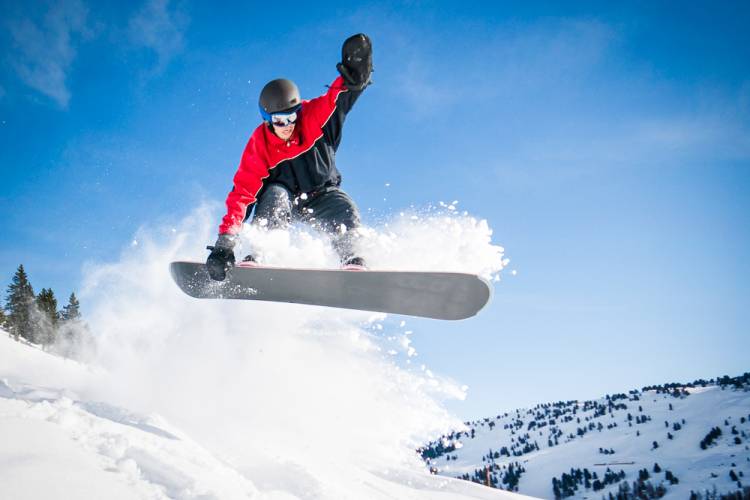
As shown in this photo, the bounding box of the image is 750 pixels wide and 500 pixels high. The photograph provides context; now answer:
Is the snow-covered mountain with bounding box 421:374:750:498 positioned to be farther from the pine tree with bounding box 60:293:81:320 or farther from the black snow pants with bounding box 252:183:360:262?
the black snow pants with bounding box 252:183:360:262

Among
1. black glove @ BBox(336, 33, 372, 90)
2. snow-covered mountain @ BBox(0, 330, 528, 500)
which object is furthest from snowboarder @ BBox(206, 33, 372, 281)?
snow-covered mountain @ BBox(0, 330, 528, 500)

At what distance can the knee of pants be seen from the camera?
15.5 ft

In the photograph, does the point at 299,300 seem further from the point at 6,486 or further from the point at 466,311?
the point at 6,486

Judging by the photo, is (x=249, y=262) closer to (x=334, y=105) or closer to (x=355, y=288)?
(x=355, y=288)

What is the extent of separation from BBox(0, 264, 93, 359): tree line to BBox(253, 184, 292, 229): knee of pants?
121 feet

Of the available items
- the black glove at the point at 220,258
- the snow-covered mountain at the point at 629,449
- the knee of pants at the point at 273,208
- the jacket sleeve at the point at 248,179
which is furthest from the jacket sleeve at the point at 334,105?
the snow-covered mountain at the point at 629,449

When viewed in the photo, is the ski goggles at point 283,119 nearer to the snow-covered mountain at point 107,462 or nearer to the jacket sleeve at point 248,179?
the jacket sleeve at point 248,179

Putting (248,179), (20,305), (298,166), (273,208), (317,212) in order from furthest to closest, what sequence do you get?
→ (20,305)
(317,212)
(298,166)
(248,179)
(273,208)

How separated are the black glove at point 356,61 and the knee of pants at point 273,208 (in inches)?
54.6

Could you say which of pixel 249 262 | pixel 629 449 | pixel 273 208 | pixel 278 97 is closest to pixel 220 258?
pixel 249 262

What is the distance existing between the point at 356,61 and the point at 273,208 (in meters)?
1.77

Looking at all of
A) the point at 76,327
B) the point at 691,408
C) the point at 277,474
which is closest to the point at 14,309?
the point at 76,327

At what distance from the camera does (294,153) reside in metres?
4.86

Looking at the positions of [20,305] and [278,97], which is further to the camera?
[20,305]
